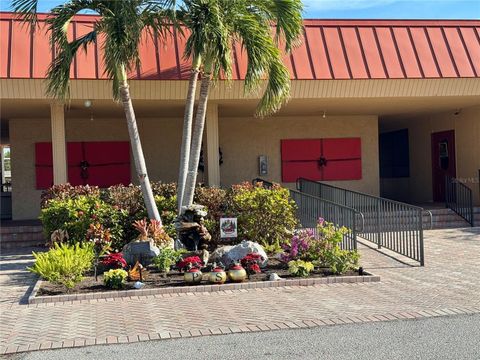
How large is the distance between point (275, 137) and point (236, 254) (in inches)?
323

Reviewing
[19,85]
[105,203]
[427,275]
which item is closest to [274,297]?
[427,275]

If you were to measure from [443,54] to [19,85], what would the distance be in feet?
32.2

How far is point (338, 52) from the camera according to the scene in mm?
13891

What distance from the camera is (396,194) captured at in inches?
825

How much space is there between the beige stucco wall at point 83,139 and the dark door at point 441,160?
8224 mm

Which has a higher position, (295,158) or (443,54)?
(443,54)

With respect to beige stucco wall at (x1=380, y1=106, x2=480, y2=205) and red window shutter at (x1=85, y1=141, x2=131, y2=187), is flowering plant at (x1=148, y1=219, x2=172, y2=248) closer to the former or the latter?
red window shutter at (x1=85, y1=141, x2=131, y2=187)

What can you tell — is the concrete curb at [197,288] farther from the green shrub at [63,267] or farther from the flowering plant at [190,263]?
the flowering plant at [190,263]

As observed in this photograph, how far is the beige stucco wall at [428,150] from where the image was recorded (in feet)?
55.1

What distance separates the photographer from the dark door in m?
18.0

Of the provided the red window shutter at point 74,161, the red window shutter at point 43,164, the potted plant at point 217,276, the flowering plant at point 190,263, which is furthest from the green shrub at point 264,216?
the red window shutter at point 43,164

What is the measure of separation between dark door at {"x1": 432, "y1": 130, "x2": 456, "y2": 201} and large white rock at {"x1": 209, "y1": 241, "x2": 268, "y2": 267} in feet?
32.9

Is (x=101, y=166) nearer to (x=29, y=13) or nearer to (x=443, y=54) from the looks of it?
(x=29, y=13)

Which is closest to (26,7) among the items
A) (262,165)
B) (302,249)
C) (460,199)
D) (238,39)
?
(238,39)
